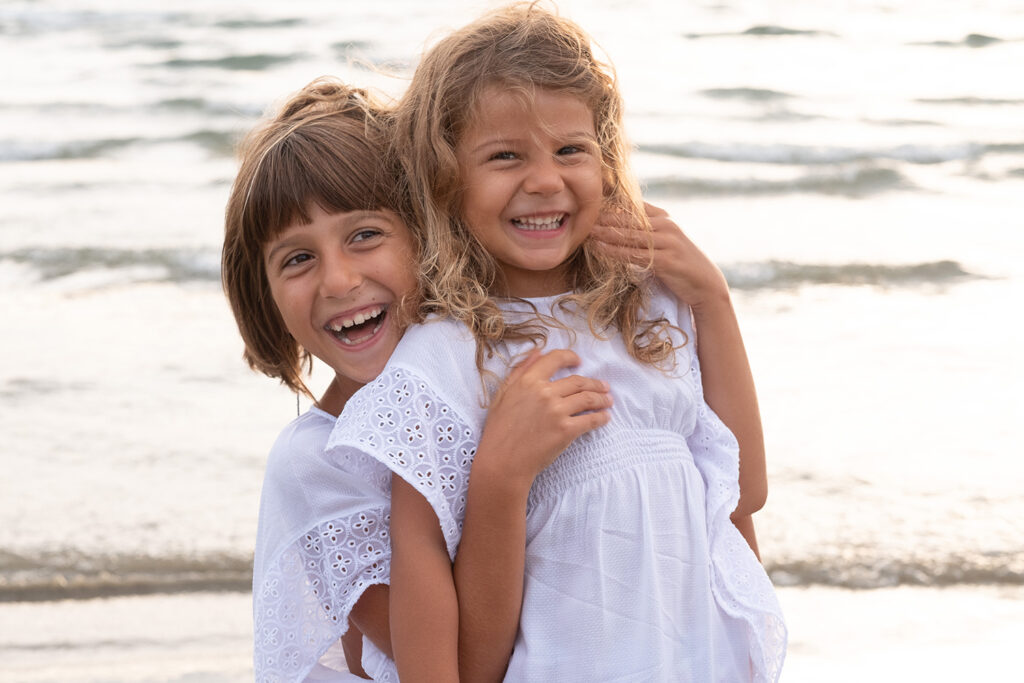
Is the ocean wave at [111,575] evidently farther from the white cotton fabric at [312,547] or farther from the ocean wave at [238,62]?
the ocean wave at [238,62]

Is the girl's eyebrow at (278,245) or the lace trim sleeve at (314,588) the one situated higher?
the girl's eyebrow at (278,245)

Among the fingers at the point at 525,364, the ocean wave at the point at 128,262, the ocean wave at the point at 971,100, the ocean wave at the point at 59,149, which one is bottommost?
the ocean wave at the point at 59,149

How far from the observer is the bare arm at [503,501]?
5.94 ft

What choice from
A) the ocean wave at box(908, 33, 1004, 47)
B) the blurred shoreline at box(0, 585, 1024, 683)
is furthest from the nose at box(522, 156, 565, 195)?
the ocean wave at box(908, 33, 1004, 47)

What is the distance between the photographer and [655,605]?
6.17 ft

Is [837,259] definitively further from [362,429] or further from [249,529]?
[362,429]

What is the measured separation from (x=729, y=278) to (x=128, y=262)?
3.39 m

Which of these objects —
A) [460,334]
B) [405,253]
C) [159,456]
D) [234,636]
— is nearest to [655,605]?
[460,334]

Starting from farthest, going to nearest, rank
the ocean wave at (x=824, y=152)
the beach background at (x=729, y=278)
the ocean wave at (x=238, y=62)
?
the ocean wave at (x=238, y=62) → the ocean wave at (x=824, y=152) → the beach background at (x=729, y=278)

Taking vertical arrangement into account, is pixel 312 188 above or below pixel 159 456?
above

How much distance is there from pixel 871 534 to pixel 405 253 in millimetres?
2321

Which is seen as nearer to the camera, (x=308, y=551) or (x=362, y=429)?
(x=362, y=429)

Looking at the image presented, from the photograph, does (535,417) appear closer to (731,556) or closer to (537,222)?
(537,222)

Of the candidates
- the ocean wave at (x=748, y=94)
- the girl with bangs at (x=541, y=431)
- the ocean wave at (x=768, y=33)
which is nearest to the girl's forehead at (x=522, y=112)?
the girl with bangs at (x=541, y=431)
